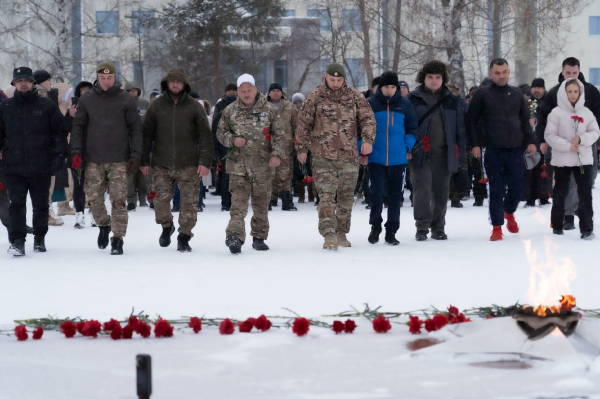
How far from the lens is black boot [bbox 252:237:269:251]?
388 inches

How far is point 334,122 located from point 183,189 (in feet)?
6.03

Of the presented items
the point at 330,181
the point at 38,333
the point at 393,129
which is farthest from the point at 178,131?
the point at 38,333

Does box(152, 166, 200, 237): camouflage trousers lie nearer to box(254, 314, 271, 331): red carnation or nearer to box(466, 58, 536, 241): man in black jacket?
box(466, 58, 536, 241): man in black jacket

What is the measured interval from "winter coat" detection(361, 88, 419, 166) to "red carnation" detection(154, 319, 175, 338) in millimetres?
5209

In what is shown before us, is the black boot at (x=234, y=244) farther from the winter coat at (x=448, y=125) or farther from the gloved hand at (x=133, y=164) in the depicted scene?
the winter coat at (x=448, y=125)

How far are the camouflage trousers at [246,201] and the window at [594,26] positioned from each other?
49.8m

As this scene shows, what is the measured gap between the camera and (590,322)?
5160 millimetres

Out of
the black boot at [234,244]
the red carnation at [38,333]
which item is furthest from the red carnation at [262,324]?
the black boot at [234,244]

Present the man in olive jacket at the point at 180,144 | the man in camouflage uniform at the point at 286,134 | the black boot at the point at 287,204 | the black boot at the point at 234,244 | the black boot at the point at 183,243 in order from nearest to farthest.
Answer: the black boot at the point at 234,244 < the man in olive jacket at the point at 180,144 < the black boot at the point at 183,243 < the man in camouflage uniform at the point at 286,134 < the black boot at the point at 287,204

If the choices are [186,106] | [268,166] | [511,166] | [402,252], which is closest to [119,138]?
[186,106]

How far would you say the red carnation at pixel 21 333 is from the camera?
17.7 feet

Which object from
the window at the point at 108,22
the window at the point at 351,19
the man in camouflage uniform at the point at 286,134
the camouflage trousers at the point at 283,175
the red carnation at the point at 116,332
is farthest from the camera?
the window at the point at 108,22

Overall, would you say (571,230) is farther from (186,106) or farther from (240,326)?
(240,326)

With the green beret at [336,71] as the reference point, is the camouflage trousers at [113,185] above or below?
below
